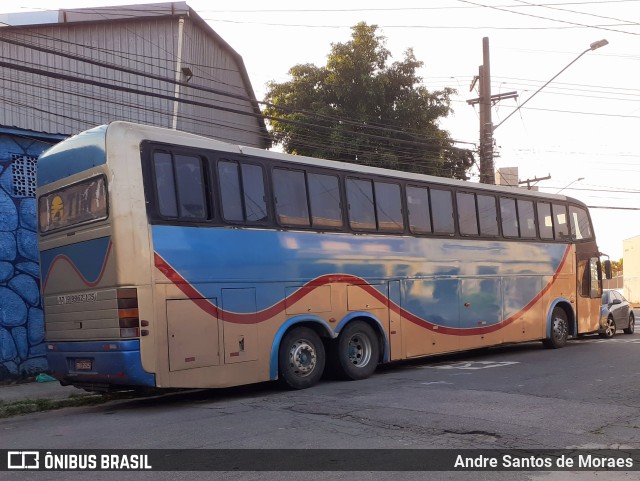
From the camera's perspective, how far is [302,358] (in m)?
11.0

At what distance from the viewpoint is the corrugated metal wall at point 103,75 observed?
1423cm

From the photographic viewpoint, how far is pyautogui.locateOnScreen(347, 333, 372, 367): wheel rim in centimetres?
1199

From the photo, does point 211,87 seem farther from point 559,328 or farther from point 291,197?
point 559,328

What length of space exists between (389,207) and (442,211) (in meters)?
1.66

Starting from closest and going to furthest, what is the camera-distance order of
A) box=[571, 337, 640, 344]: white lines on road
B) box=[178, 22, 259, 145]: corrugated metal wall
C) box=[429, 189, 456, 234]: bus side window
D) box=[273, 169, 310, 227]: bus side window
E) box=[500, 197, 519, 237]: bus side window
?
box=[273, 169, 310, 227]: bus side window < box=[429, 189, 456, 234]: bus side window < box=[500, 197, 519, 237]: bus side window < box=[571, 337, 640, 344]: white lines on road < box=[178, 22, 259, 145]: corrugated metal wall

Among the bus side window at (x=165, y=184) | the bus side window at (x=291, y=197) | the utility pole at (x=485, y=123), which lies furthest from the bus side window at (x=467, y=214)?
the bus side window at (x=165, y=184)

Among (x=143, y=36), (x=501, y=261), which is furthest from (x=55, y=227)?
(x=501, y=261)

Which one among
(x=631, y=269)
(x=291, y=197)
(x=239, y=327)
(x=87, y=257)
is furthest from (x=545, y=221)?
(x=631, y=269)

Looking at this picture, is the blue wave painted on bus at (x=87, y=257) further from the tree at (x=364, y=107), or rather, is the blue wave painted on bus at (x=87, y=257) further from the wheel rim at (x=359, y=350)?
the tree at (x=364, y=107)

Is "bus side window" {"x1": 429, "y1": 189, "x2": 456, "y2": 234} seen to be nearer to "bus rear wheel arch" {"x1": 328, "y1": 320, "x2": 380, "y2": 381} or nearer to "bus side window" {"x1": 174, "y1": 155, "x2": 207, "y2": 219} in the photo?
"bus rear wheel arch" {"x1": 328, "y1": 320, "x2": 380, "y2": 381}

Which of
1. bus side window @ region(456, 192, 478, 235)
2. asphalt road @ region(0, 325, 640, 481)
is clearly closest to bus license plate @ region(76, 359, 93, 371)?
asphalt road @ region(0, 325, 640, 481)

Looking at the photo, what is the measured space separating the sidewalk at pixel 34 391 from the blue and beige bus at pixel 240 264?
153 cm

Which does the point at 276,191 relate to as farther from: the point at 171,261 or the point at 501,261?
the point at 501,261

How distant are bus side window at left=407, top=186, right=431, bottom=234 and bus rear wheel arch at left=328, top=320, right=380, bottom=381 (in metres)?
2.34
